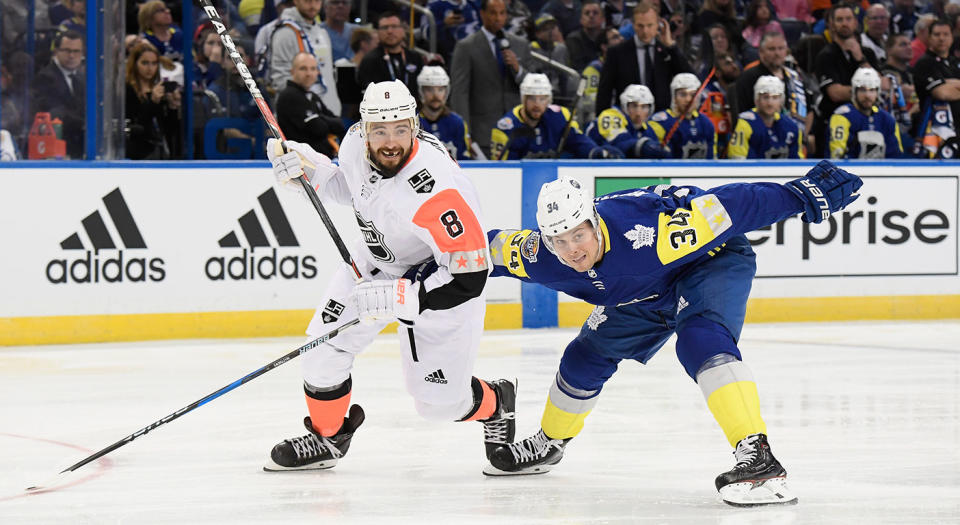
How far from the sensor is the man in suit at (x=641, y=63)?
349 inches

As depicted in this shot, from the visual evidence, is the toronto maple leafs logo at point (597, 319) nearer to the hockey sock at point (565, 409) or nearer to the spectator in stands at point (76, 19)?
the hockey sock at point (565, 409)

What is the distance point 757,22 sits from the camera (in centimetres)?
993

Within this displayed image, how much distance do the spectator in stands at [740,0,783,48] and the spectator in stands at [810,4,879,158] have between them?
1.79 feet

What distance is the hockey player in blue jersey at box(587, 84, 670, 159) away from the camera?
8609 millimetres

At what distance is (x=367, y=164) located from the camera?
411 centimetres

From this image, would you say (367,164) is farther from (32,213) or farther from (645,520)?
(32,213)

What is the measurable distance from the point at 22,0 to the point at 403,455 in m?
3.92

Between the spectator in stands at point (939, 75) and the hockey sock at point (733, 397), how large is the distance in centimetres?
637

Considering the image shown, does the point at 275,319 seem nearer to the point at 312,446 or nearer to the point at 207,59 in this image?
the point at 207,59

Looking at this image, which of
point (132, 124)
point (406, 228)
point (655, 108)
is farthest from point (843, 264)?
point (406, 228)

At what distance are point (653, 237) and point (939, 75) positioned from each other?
648cm

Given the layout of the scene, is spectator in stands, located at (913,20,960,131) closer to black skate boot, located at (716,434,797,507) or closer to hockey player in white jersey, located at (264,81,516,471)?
hockey player in white jersey, located at (264,81,516,471)

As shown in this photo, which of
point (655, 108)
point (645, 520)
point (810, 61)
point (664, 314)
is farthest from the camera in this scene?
point (810, 61)

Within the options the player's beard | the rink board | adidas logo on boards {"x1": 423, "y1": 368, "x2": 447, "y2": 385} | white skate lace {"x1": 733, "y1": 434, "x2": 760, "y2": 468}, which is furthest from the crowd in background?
white skate lace {"x1": 733, "y1": 434, "x2": 760, "y2": 468}
